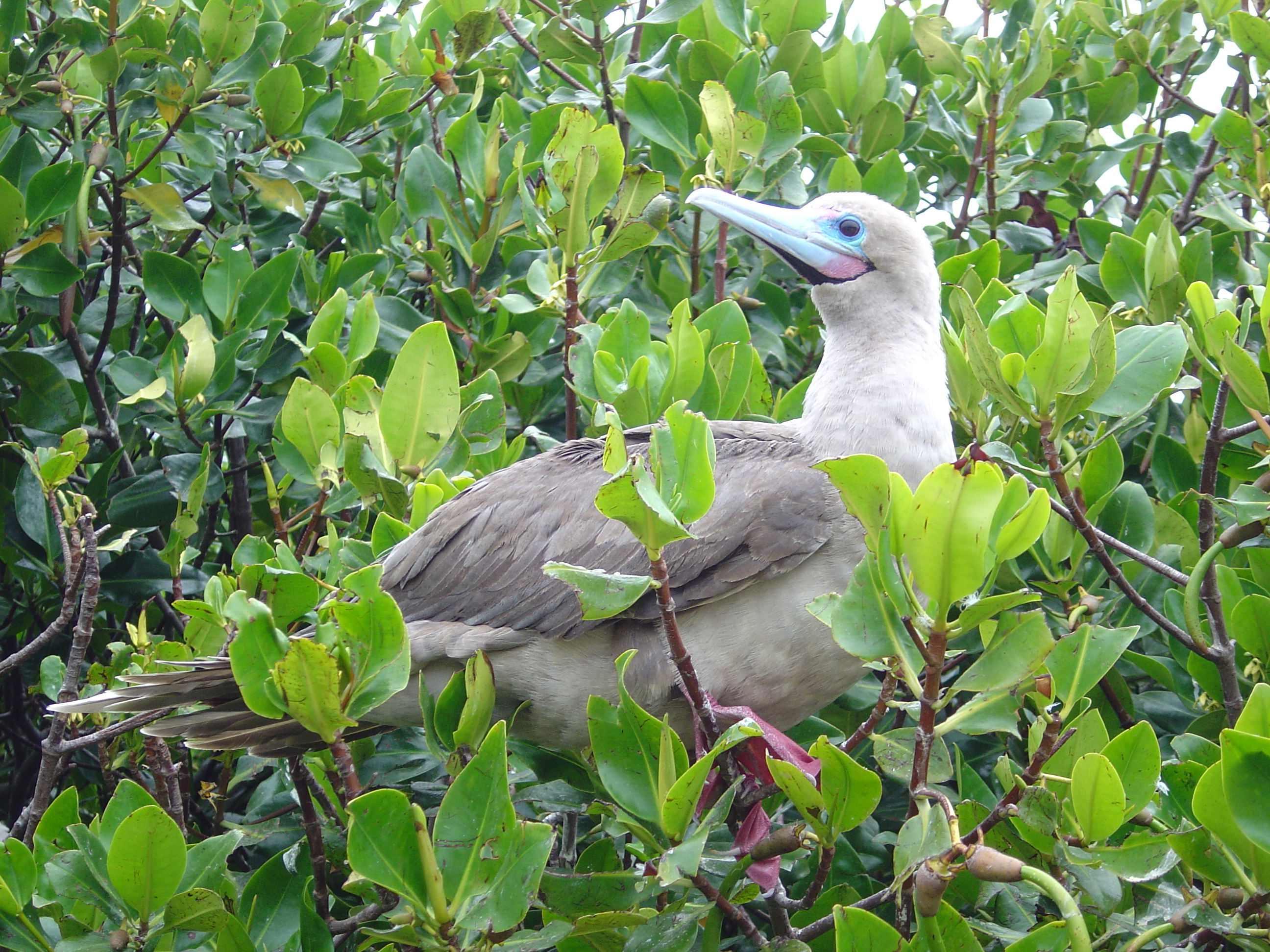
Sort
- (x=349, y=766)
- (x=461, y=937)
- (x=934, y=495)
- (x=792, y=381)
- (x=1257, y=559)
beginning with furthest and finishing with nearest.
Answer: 1. (x=792, y=381)
2. (x=1257, y=559)
3. (x=349, y=766)
4. (x=461, y=937)
5. (x=934, y=495)

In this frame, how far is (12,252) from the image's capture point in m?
3.74

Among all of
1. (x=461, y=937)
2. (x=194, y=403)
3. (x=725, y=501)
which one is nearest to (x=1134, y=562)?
(x=725, y=501)

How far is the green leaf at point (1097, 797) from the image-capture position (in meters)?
2.08

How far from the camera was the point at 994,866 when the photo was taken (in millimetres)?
1815

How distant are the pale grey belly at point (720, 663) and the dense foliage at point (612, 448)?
157 mm

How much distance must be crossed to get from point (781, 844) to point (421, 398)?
139 cm

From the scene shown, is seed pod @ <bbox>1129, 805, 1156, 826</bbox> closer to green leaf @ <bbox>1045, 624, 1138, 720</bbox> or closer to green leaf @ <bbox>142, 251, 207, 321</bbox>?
green leaf @ <bbox>1045, 624, 1138, 720</bbox>

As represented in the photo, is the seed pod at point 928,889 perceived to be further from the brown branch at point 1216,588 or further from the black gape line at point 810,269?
the black gape line at point 810,269

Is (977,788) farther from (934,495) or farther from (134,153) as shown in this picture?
(134,153)

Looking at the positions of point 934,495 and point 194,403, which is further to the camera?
point 194,403

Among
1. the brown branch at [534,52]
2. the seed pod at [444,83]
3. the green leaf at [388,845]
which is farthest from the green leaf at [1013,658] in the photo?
the seed pod at [444,83]

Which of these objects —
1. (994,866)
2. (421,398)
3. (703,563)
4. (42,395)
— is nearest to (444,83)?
(42,395)

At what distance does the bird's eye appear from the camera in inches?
154

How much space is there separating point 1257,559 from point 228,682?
270 cm
